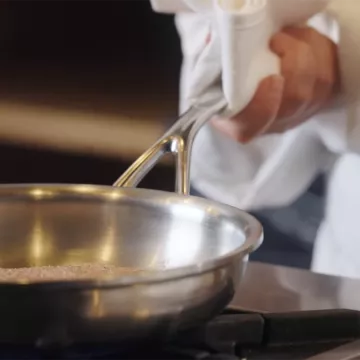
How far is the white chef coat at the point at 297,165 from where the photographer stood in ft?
2.06

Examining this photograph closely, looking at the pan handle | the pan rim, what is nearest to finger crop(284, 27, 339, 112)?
the pan handle

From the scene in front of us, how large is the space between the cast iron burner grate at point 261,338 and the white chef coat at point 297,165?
0.26m

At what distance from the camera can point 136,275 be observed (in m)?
0.28

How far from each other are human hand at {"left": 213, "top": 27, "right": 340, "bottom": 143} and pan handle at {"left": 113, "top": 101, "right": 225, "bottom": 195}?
94 millimetres

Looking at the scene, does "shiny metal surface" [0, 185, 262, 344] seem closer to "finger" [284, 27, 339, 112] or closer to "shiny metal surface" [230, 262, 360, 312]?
"shiny metal surface" [230, 262, 360, 312]

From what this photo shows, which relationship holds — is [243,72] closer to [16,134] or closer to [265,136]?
[265,136]

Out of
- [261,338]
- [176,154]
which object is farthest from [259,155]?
[261,338]

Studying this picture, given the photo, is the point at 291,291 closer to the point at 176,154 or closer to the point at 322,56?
the point at 176,154

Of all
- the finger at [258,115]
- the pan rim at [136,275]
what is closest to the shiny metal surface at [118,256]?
the pan rim at [136,275]

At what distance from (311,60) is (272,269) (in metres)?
0.17

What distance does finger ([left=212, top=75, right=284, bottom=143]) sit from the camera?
60 centimetres

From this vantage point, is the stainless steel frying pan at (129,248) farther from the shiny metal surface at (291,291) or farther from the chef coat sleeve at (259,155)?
the chef coat sleeve at (259,155)

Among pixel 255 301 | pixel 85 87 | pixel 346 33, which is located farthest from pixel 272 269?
pixel 85 87

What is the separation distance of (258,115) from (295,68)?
0.14ft
